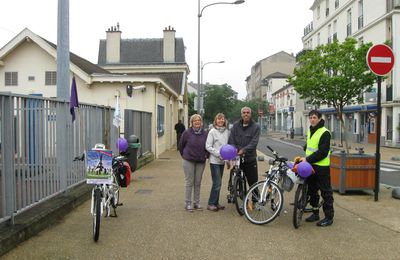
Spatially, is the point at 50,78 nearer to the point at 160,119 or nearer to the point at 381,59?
the point at 160,119

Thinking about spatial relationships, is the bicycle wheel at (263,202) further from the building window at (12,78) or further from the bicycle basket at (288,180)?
the building window at (12,78)

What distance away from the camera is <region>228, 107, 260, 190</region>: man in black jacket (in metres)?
7.44

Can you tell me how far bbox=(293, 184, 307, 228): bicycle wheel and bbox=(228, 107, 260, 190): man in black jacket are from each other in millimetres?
1198

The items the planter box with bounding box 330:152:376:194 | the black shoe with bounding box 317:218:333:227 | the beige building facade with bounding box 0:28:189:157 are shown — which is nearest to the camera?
the black shoe with bounding box 317:218:333:227

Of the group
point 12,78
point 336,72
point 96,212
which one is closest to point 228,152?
point 96,212

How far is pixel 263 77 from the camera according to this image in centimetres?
10000

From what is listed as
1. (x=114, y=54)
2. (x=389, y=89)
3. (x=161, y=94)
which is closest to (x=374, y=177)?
(x=161, y=94)

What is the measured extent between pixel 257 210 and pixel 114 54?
36.7 meters

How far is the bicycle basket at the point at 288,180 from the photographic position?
6.59m

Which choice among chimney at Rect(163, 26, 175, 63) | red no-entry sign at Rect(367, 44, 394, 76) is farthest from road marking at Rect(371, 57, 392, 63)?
chimney at Rect(163, 26, 175, 63)

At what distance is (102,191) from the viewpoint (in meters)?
6.22

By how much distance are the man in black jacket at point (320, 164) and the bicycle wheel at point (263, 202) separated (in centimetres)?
60

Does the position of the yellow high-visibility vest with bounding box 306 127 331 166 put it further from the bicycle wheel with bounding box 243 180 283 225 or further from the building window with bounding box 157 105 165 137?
the building window with bounding box 157 105 165 137

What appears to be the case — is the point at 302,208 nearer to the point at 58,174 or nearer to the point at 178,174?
the point at 58,174
